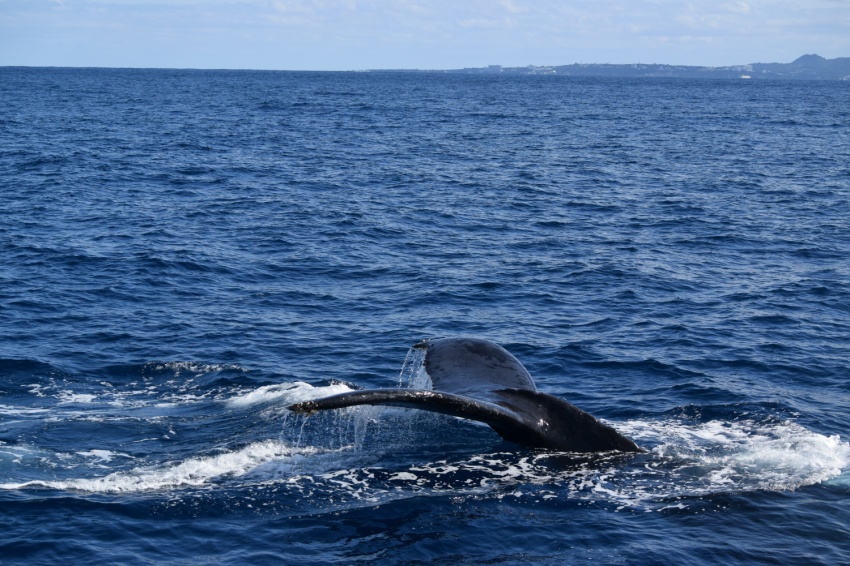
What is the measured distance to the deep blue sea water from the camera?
11789 mm

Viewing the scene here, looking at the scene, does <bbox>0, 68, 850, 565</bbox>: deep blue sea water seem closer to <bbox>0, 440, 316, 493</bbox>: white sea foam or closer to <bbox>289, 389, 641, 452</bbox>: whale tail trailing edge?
<bbox>0, 440, 316, 493</bbox>: white sea foam

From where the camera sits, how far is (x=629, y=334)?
21.8 metres

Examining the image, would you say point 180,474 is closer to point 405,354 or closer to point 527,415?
point 527,415

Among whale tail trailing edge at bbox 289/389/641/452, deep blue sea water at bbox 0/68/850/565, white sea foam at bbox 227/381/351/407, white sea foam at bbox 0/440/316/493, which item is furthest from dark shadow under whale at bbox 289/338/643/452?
white sea foam at bbox 227/381/351/407

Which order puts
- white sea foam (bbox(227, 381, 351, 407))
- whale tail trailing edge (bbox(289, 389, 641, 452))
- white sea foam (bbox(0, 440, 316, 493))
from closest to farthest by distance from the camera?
whale tail trailing edge (bbox(289, 389, 641, 452)), white sea foam (bbox(0, 440, 316, 493)), white sea foam (bbox(227, 381, 351, 407))

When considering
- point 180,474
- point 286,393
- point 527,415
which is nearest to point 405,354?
point 286,393

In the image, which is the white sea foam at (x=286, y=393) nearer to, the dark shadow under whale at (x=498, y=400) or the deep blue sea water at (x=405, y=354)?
the deep blue sea water at (x=405, y=354)

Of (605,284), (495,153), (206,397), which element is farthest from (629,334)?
(495,153)

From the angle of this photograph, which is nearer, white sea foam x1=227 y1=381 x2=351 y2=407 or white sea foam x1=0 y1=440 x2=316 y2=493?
white sea foam x1=0 y1=440 x2=316 y2=493

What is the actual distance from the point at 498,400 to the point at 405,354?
28.0ft

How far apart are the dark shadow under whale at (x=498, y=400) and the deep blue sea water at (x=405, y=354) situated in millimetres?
537

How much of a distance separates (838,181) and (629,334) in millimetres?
28895

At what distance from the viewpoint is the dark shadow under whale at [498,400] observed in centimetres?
1045

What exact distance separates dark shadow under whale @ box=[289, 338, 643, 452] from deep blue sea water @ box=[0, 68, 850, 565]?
54 centimetres
